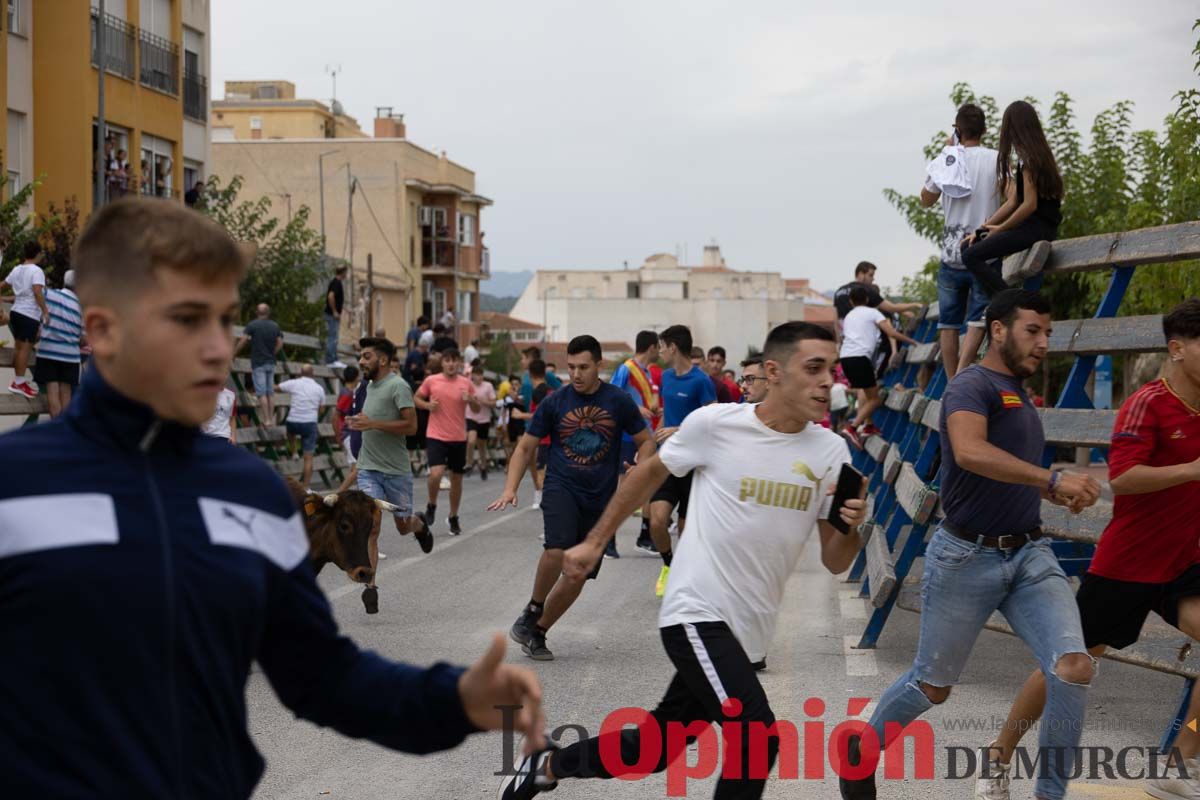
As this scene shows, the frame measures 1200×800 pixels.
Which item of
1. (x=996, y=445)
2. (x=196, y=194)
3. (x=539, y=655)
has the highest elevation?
(x=196, y=194)

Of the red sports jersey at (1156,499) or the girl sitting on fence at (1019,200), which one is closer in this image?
the red sports jersey at (1156,499)

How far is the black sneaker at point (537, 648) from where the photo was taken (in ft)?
31.9

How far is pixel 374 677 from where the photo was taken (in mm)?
2768

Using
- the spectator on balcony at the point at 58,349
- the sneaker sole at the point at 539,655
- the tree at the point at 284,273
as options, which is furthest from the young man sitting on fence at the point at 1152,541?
the tree at the point at 284,273

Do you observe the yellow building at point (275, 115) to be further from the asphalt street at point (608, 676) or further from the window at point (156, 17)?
the asphalt street at point (608, 676)

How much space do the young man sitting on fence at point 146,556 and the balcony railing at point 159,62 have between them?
34.9m

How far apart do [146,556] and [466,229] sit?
80573 millimetres

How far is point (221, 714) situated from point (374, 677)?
335 mm

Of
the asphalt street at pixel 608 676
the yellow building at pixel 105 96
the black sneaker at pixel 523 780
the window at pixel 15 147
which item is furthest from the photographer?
the yellow building at pixel 105 96

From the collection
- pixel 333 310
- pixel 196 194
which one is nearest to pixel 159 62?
pixel 196 194

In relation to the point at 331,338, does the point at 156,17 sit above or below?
above

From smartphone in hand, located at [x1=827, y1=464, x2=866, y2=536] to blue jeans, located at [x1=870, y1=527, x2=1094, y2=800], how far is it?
2.83 feet

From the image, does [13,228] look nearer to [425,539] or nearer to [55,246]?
[55,246]

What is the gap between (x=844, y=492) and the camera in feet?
17.6
